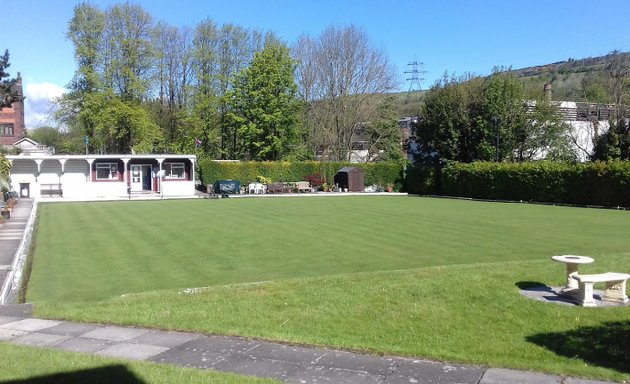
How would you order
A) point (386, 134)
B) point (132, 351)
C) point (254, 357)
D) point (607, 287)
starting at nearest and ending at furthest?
1. point (254, 357)
2. point (132, 351)
3. point (607, 287)
4. point (386, 134)

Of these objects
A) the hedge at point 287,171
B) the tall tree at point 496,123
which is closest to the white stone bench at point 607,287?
the tall tree at point 496,123

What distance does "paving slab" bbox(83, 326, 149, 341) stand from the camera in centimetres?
565

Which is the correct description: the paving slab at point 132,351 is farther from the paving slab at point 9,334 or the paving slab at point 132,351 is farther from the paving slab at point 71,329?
the paving slab at point 9,334

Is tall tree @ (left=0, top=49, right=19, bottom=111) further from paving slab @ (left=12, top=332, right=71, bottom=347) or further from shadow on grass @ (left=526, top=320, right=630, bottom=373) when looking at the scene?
shadow on grass @ (left=526, top=320, right=630, bottom=373)

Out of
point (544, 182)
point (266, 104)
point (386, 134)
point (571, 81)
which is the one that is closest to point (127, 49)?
point (266, 104)

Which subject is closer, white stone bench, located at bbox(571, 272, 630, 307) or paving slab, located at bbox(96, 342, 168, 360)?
paving slab, located at bbox(96, 342, 168, 360)

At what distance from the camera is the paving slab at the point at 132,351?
4961 mm

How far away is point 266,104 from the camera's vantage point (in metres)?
51.5

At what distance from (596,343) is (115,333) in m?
5.15

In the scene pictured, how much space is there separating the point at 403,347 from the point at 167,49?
5773 cm

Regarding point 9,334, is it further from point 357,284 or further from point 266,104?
point 266,104

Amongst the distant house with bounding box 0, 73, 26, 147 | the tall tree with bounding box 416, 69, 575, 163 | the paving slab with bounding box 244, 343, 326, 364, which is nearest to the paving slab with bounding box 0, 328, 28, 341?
the paving slab with bounding box 244, 343, 326, 364

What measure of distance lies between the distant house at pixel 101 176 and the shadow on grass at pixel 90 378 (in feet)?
119

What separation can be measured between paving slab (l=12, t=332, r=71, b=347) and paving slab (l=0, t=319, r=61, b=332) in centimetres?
28
